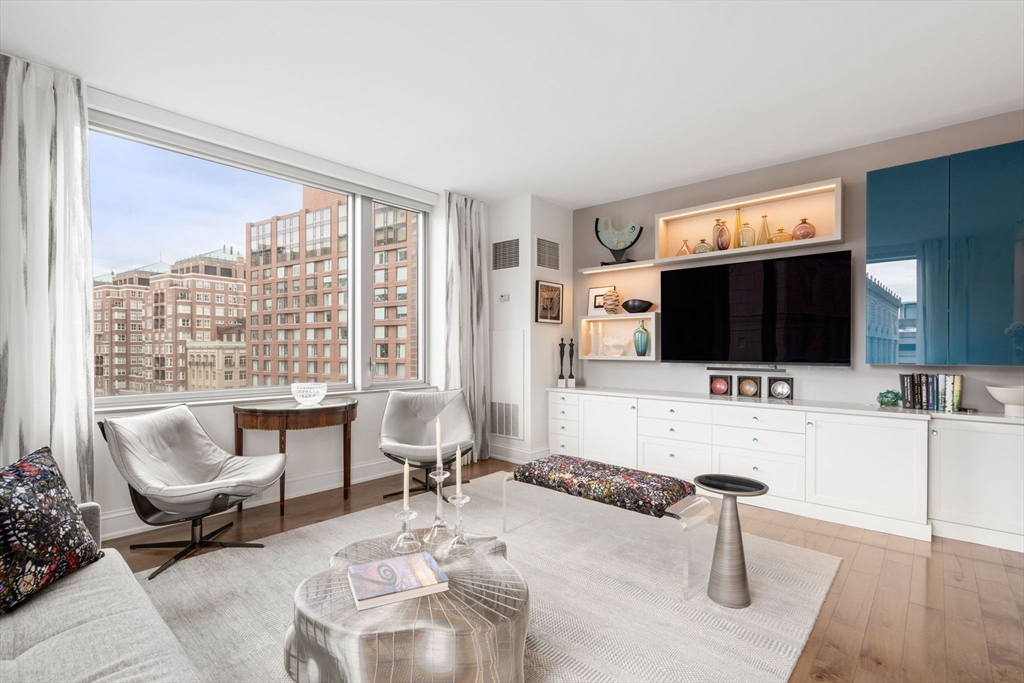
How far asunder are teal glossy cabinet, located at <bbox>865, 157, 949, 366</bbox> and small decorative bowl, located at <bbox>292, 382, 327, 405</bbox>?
3953 mm

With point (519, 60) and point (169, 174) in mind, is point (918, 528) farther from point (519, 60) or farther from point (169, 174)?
point (169, 174)

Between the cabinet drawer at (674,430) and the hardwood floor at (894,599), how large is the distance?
2.01 ft

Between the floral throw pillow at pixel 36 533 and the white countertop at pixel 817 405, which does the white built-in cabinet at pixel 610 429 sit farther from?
the floral throw pillow at pixel 36 533

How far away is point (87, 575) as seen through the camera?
5.08ft

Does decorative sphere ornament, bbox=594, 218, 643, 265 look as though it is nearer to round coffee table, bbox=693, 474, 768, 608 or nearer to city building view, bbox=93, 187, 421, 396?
city building view, bbox=93, 187, 421, 396

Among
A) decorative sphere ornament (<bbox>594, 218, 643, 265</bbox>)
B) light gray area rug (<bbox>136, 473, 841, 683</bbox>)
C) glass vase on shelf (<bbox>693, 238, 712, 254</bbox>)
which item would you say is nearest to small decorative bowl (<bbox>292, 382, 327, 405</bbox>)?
light gray area rug (<bbox>136, 473, 841, 683</bbox>)

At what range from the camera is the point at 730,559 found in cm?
215

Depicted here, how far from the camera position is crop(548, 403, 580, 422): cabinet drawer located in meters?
4.71

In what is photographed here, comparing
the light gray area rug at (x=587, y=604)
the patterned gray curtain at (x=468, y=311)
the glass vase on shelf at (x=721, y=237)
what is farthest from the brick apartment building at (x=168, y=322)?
the glass vase on shelf at (x=721, y=237)

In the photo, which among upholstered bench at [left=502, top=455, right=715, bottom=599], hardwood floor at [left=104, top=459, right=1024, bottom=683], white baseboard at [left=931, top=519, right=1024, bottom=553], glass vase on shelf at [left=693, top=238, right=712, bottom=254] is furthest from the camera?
glass vase on shelf at [left=693, top=238, right=712, bottom=254]

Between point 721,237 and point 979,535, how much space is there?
2584 millimetres

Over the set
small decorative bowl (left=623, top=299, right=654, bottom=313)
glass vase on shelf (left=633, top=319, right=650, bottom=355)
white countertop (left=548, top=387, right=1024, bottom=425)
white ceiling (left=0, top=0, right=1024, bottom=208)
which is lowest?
white countertop (left=548, top=387, right=1024, bottom=425)

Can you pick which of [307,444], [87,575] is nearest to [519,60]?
[87,575]

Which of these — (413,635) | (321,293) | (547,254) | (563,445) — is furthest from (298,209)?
(413,635)
